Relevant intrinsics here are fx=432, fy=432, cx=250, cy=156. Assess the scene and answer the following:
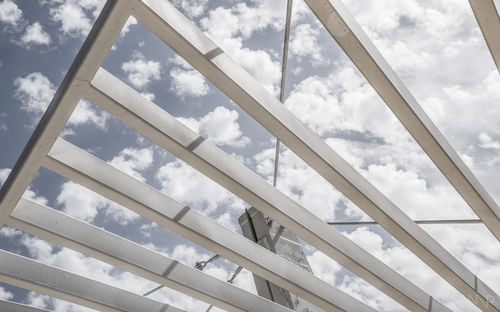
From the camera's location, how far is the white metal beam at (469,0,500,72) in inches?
130

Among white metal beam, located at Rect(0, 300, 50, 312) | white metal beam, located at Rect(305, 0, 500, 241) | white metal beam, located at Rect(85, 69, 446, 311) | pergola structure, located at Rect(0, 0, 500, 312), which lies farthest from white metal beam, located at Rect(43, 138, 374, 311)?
white metal beam, located at Rect(305, 0, 500, 241)

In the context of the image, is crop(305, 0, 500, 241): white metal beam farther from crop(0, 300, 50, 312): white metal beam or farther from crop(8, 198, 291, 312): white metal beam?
crop(0, 300, 50, 312): white metal beam

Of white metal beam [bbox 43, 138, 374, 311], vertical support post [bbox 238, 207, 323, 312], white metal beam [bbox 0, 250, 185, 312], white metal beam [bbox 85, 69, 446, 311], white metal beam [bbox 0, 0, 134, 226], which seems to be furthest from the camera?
vertical support post [bbox 238, 207, 323, 312]

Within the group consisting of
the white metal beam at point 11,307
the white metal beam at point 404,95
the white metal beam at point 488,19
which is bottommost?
the white metal beam at point 11,307

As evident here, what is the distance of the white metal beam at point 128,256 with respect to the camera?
13.7ft

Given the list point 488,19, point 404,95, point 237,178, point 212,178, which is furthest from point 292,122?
point 488,19

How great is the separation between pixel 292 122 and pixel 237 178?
82cm

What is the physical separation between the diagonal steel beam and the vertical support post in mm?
1424

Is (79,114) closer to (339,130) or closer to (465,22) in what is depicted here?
(339,130)

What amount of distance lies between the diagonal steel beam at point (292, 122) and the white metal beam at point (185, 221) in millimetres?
659

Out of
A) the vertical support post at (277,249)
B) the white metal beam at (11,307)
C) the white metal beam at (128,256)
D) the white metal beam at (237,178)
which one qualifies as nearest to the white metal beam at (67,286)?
the white metal beam at (11,307)

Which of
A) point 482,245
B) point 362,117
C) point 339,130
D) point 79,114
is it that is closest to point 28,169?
point 79,114

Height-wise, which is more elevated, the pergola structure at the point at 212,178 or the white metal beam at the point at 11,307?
the pergola structure at the point at 212,178

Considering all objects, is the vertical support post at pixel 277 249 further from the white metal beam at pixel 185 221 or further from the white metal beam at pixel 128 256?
the white metal beam at pixel 185 221
